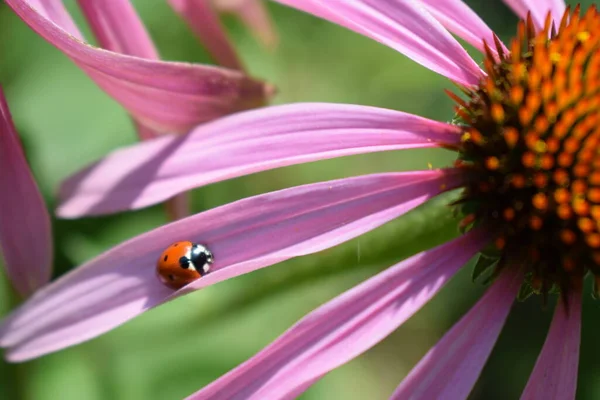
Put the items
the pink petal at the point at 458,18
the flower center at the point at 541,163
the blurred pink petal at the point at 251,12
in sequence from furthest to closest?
the blurred pink petal at the point at 251,12
the pink petal at the point at 458,18
the flower center at the point at 541,163

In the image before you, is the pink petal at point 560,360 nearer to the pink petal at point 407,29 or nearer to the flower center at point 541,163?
Answer: the flower center at point 541,163

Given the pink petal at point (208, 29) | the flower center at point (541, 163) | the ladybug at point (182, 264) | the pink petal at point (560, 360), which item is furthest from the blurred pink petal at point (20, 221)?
the pink petal at point (560, 360)

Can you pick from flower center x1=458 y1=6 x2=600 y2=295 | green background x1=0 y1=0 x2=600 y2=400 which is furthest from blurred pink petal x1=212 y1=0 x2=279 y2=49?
flower center x1=458 y1=6 x2=600 y2=295

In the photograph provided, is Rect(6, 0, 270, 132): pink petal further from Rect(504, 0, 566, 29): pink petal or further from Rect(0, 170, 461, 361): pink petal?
Rect(504, 0, 566, 29): pink petal

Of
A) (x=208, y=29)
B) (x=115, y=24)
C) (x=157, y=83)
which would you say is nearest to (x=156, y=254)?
(x=157, y=83)

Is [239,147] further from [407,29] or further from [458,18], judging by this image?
[458,18]
